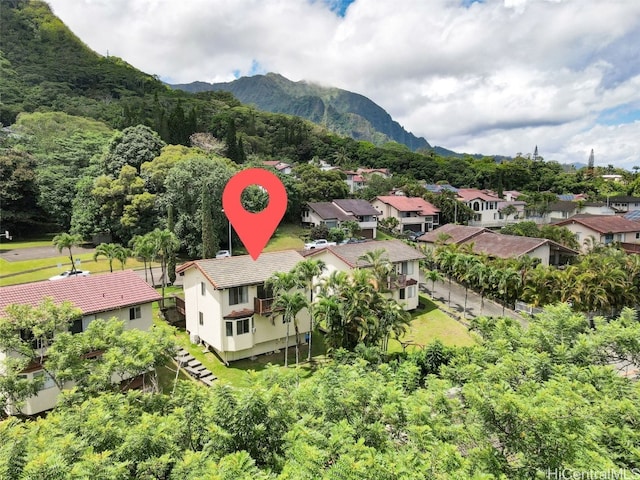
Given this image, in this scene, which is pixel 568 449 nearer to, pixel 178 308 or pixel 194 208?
pixel 178 308

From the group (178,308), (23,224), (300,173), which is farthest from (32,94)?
(178,308)

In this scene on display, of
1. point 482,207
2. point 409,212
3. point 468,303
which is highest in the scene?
point 482,207

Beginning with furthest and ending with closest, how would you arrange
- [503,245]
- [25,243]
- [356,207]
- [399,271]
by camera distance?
[356,207] → [25,243] → [503,245] → [399,271]

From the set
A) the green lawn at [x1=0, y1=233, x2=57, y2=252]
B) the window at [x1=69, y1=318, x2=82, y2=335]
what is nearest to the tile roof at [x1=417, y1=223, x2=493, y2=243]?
the window at [x1=69, y1=318, x2=82, y2=335]

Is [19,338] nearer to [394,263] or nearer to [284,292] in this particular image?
[284,292]

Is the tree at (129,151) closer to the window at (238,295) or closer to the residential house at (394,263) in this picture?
the residential house at (394,263)

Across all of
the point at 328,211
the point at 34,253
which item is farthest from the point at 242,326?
the point at 328,211
